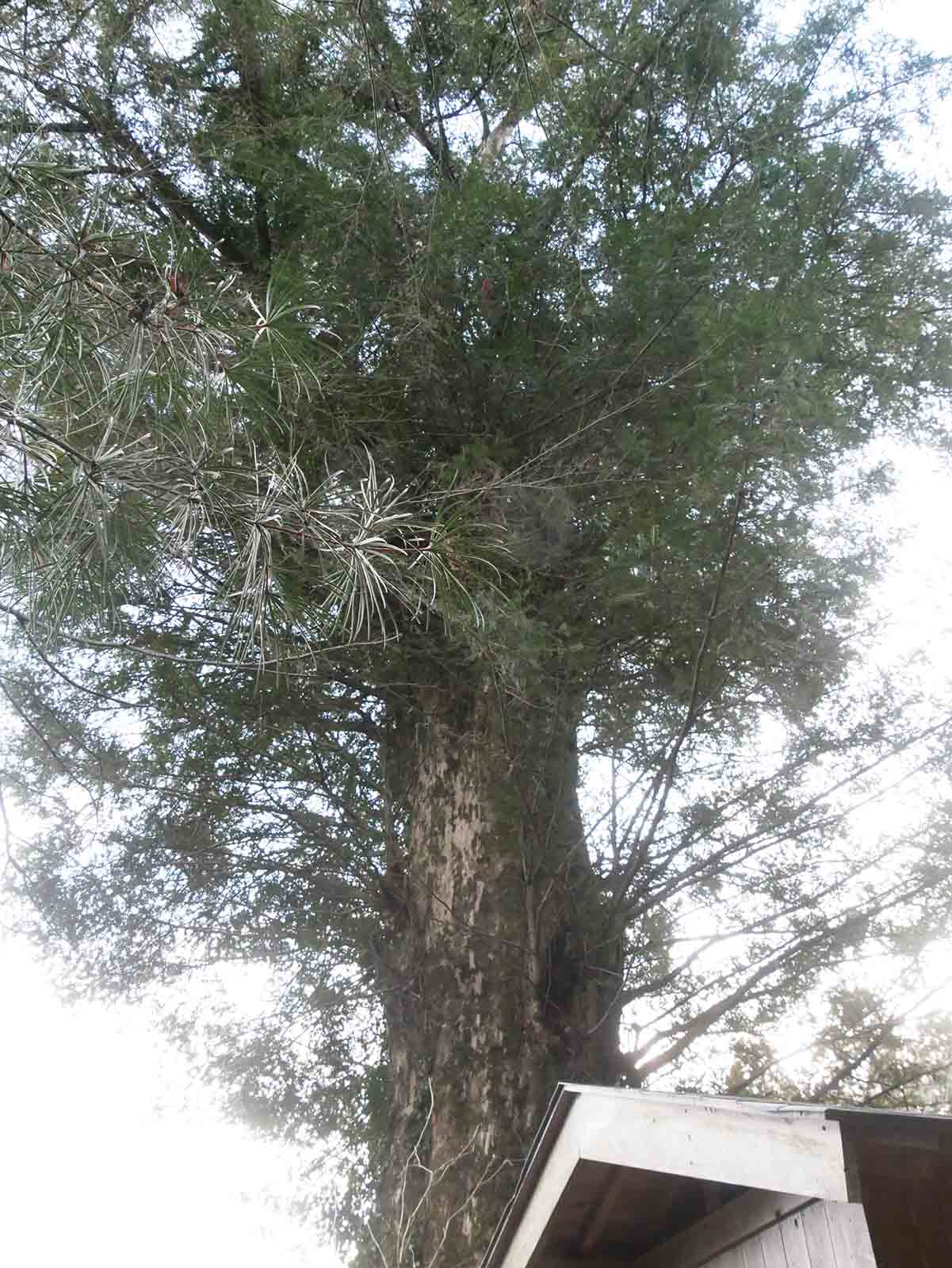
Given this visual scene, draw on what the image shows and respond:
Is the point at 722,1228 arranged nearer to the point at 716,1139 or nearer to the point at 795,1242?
the point at 795,1242

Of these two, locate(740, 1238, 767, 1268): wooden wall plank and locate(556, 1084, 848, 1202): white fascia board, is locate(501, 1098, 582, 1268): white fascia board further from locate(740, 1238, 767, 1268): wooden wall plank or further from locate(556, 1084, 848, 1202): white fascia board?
locate(740, 1238, 767, 1268): wooden wall plank

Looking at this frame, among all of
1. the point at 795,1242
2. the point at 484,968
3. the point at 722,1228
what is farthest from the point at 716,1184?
the point at 484,968

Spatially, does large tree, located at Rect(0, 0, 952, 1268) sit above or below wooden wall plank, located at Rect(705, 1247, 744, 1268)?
above

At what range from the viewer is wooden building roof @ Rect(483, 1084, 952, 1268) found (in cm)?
181

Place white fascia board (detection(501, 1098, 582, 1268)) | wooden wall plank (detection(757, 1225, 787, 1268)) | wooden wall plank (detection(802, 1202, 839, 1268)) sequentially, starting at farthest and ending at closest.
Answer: white fascia board (detection(501, 1098, 582, 1268))
wooden wall plank (detection(757, 1225, 787, 1268))
wooden wall plank (detection(802, 1202, 839, 1268))

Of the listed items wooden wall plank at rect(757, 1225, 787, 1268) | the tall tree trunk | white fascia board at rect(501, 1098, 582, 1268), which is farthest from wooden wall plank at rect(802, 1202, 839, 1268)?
the tall tree trunk

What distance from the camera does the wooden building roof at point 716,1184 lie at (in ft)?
5.95

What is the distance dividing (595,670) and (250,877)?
191cm

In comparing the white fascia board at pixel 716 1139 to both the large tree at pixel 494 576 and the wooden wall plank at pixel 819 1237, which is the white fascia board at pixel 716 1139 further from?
the large tree at pixel 494 576

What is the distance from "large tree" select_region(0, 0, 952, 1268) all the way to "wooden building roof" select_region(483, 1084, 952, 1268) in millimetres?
635

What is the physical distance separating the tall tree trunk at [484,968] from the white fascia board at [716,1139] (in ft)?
3.26

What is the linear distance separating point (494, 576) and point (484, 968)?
4.86 ft

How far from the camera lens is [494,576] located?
4043 millimetres

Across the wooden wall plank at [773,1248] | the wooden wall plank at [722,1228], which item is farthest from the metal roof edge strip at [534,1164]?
the wooden wall plank at [773,1248]
